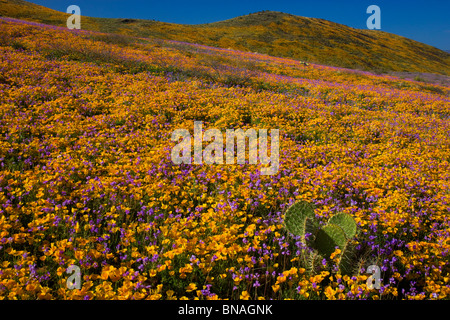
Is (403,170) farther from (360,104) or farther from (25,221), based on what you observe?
(360,104)

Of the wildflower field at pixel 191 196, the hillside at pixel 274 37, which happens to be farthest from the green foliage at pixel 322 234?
the hillside at pixel 274 37

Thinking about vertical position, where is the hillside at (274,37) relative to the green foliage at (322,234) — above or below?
above

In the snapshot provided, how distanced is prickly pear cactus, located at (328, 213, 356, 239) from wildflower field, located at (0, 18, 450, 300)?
28 cm

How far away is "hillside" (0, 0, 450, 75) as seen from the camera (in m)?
46.0

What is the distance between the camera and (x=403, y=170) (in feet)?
20.9

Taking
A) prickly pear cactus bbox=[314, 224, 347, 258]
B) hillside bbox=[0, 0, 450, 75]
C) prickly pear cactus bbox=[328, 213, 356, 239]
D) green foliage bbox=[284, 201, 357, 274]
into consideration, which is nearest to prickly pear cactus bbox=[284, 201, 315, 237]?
green foliage bbox=[284, 201, 357, 274]

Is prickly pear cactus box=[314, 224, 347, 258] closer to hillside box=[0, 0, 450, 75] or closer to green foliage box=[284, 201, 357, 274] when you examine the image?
green foliage box=[284, 201, 357, 274]

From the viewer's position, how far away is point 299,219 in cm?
388

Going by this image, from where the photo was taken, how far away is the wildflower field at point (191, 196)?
3092 mm

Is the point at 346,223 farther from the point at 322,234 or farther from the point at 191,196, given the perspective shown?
the point at 191,196

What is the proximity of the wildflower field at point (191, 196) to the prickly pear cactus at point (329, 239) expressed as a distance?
16 cm

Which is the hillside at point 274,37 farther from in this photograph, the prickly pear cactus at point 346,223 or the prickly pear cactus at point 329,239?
the prickly pear cactus at point 329,239
